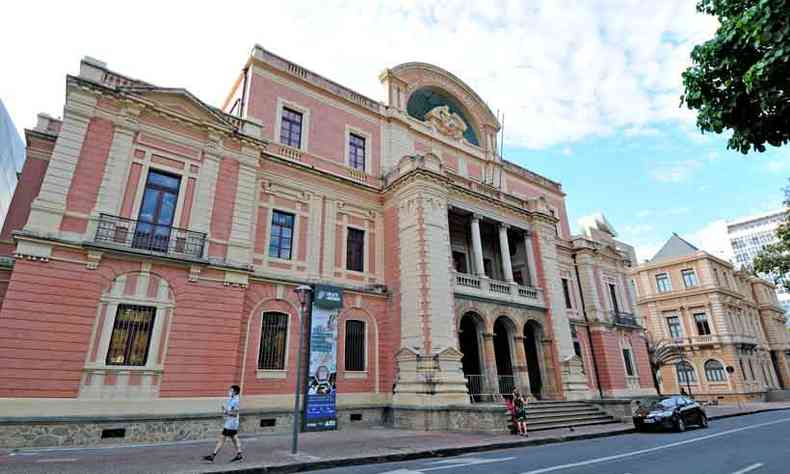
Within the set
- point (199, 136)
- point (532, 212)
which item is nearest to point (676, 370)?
point (532, 212)

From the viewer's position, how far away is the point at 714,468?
7.84 meters

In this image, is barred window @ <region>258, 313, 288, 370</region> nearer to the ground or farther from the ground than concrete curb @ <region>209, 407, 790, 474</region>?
farther from the ground

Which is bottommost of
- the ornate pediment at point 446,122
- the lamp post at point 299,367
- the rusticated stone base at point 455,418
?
the rusticated stone base at point 455,418

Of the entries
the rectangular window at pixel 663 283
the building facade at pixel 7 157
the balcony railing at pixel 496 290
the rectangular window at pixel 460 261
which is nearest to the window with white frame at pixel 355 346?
the balcony railing at pixel 496 290

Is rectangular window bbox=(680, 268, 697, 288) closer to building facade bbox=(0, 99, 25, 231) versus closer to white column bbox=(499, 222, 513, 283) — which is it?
white column bbox=(499, 222, 513, 283)

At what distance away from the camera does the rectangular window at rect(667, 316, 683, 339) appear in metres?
41.4

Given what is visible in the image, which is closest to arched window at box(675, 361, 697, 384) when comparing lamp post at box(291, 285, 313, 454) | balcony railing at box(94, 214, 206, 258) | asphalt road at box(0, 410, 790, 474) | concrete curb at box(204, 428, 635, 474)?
asphalt road at box(0, 410, 790, 474)

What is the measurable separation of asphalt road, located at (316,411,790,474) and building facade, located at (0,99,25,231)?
28.5 meters

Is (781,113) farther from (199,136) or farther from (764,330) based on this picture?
(764,330)

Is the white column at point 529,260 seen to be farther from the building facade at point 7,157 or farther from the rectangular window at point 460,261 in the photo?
the building facade at point 7,157

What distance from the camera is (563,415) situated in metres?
16.5

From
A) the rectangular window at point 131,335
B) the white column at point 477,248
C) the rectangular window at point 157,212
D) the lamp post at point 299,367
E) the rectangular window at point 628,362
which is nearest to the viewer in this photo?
the lamp post at point 299,367

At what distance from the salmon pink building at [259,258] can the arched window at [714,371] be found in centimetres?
2862

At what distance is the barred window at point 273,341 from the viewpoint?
14922 millimetres
